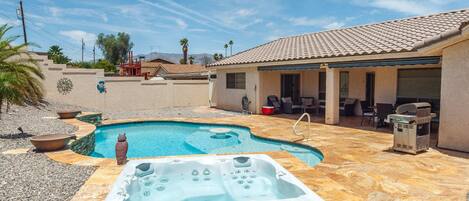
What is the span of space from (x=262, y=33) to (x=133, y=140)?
1436 inches

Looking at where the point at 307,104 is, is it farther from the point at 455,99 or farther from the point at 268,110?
the point at 455,99

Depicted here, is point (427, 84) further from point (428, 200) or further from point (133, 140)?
point (133, 140)

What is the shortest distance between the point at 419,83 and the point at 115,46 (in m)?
66.1

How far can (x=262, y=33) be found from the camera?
47.2 metres

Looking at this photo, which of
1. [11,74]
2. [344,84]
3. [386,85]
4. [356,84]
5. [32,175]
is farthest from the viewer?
[344,84]

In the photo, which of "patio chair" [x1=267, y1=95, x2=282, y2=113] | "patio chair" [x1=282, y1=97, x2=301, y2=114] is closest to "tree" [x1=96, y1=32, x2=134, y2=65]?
"patio chair" [x1=267, y1=95, x2=282, y2=113]

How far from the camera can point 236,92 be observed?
22.1 metres

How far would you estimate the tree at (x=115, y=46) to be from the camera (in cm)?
6931

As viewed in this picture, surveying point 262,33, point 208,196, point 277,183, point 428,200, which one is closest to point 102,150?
point 208,196

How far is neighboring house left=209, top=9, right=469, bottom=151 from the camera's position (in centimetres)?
952

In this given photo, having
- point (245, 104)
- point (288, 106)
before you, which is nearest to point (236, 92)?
point (245, 104)

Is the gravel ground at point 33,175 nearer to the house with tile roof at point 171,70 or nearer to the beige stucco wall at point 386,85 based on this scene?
the beige stucco wall at point 386,85

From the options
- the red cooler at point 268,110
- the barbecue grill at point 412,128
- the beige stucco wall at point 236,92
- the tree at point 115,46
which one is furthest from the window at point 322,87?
the tree at point 115,46

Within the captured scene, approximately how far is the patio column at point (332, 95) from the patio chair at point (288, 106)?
15.4ft
